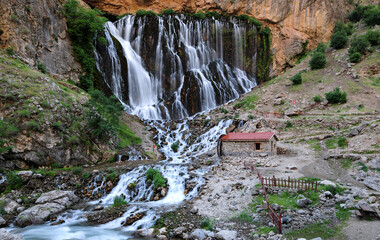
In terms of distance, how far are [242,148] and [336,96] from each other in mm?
18914

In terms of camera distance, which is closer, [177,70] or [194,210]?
[194,210]

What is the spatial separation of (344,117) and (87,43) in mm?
36590

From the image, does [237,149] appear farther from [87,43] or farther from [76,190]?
[87,43]

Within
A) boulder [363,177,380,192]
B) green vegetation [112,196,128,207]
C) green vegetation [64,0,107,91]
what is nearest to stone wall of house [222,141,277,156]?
boulder [363,177,380,192]

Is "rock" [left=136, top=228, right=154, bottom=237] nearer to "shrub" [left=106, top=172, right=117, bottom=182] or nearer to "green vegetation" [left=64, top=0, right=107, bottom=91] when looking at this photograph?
"shrub" [left=106, top=172, right=117, bottom=182]

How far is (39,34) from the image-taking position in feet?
97.5

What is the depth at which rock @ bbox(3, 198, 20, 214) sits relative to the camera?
14.4 meters

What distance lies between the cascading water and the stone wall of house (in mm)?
3906

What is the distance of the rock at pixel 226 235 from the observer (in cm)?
966

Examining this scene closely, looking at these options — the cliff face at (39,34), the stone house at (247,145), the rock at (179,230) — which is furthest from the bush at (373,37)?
the cliff face at (39,34)

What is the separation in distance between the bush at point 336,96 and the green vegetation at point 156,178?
1078 inches

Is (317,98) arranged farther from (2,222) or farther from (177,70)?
(2,222)

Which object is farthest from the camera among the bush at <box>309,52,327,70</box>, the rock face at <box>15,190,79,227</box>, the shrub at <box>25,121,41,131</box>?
the bush at <box>309,52,327,70</box>

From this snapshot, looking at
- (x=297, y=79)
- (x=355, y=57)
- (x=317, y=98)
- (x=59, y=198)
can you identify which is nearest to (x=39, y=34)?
(x=59, y=198)
